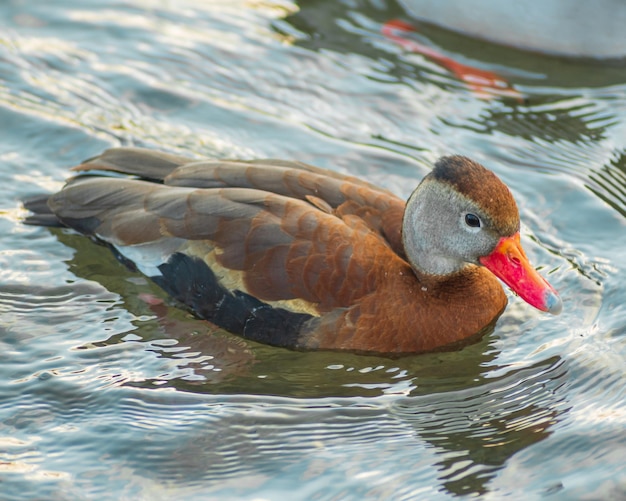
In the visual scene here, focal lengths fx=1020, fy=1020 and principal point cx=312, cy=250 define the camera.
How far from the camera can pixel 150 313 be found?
6719 mm

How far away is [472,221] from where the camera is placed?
6.21 m

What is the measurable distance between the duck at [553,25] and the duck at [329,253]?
3.88m

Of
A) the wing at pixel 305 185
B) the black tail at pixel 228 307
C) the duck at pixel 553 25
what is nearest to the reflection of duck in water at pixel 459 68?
the duck at pixel 553 25

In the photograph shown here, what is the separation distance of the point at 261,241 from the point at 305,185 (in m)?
0.58

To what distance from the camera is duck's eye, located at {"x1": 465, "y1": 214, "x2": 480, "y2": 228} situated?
6.19 m

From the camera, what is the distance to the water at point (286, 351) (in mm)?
5438

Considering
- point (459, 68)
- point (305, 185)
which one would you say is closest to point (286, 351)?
point (305, 185)

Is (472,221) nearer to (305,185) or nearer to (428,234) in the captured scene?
(428,234)

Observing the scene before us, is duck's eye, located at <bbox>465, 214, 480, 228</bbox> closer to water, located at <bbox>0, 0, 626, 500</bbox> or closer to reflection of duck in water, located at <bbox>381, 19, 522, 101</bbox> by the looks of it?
water, located at <bbox>0, 0, 626, 500</bbox>

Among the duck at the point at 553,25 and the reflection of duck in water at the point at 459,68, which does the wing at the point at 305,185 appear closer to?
the reflection of duck in water at the point at 459,68

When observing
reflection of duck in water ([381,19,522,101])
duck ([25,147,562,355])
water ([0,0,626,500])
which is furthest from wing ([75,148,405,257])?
reflection of duck in water ([381,19,522,101])

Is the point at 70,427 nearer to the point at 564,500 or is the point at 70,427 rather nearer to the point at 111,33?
the point at 564,500

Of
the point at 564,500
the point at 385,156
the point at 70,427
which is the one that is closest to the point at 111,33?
the point at 385,156

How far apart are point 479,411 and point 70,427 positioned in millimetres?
2322
